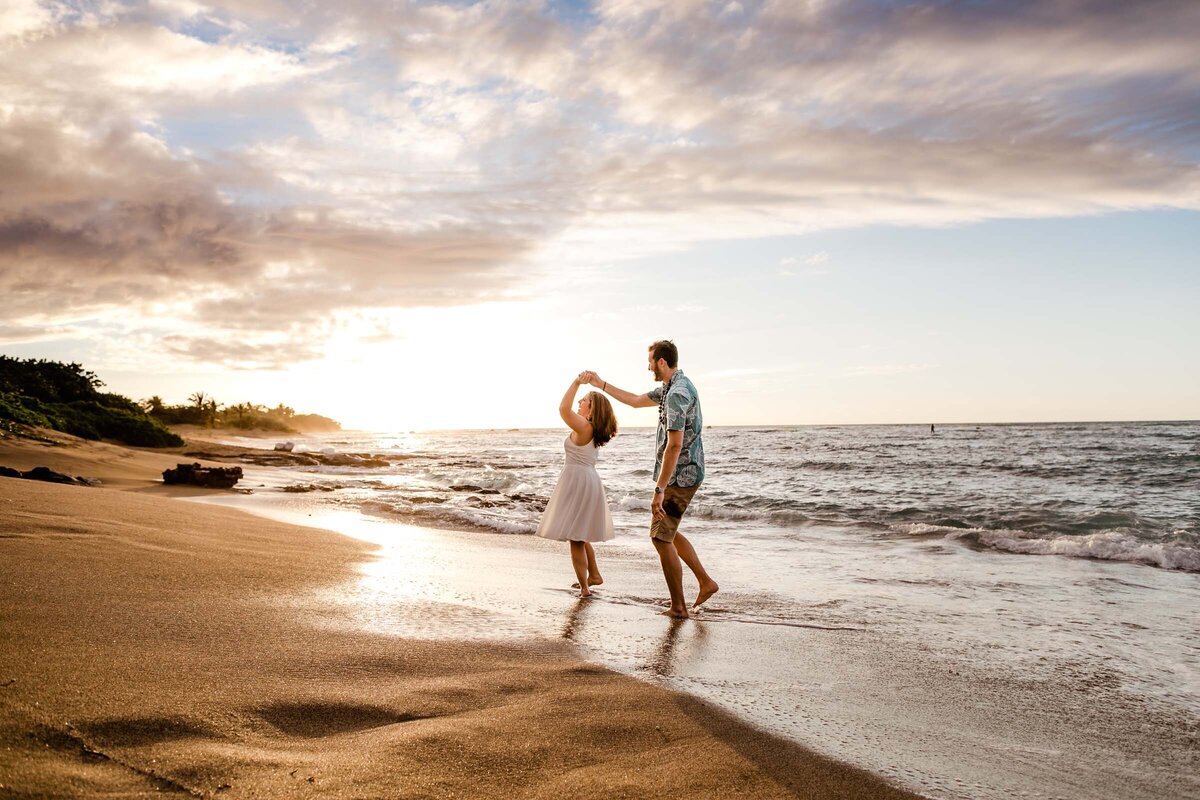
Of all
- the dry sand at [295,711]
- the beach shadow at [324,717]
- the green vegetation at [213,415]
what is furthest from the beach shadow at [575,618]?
the green vegetation at [213,415]

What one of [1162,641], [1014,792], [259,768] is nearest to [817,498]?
[1162,641]

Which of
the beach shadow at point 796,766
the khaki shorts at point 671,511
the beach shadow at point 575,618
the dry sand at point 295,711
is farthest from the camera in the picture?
the khaki shorts at point 671,511

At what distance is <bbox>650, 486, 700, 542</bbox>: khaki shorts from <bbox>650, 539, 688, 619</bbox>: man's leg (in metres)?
0.08

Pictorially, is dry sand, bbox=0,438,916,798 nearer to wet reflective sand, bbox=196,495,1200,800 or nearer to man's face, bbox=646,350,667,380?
wet reflective sand, bbox=196,495,1200,800

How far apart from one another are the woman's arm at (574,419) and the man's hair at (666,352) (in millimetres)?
861

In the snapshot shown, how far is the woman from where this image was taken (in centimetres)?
741

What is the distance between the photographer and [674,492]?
692 cm

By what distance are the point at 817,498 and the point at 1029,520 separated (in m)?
5.26

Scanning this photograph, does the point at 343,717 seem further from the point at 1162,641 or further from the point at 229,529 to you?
the point at 1162,641

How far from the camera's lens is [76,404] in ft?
90.1

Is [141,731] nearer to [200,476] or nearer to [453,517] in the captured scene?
[453,517]

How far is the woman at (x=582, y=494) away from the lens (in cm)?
741

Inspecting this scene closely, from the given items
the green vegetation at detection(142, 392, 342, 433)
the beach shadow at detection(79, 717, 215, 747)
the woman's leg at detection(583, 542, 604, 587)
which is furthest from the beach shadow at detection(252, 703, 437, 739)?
the green vegetation at detection(142, 392, 342, 433)

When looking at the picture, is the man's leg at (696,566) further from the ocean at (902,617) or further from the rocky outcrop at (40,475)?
the rocky outcrop at (40,475)
